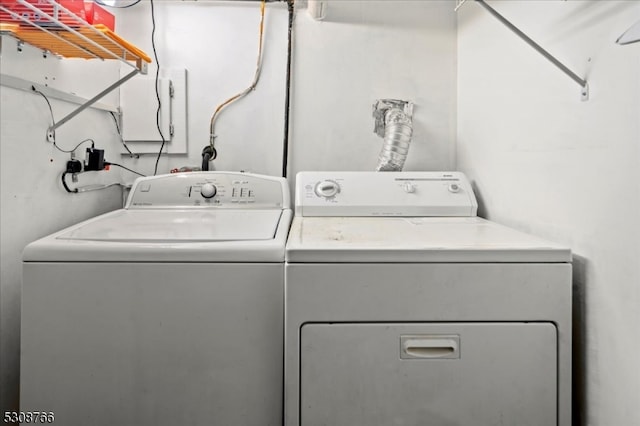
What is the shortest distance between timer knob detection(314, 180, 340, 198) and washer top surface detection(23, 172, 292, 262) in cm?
14

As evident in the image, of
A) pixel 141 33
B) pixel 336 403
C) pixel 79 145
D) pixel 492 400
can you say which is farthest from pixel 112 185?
pixel 492 400

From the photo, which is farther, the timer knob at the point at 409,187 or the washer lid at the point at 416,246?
the timer knob at the point at 409,187

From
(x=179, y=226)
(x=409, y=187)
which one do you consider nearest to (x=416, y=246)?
(x=409, y=187)

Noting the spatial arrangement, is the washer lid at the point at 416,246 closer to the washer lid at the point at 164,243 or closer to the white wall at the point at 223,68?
the washer lid at the point at 164,243

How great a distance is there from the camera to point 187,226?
116 cm

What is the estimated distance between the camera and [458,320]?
3.00 ft

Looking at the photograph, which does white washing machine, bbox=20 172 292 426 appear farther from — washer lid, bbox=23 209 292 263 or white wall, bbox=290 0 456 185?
white wall, bbox=290 0 456 185

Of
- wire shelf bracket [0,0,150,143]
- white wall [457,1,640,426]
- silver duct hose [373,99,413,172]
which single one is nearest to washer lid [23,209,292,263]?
wire shelf bracket [0,0,150,143]

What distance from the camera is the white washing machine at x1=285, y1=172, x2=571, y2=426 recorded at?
2.98 ft

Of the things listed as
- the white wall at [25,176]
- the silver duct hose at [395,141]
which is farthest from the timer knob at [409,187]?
the white wall at [25,176]

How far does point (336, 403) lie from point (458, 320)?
378mm

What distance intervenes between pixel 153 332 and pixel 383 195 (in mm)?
977

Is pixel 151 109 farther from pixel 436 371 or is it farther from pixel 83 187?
pixel 436 371

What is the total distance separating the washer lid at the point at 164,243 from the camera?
95cm
